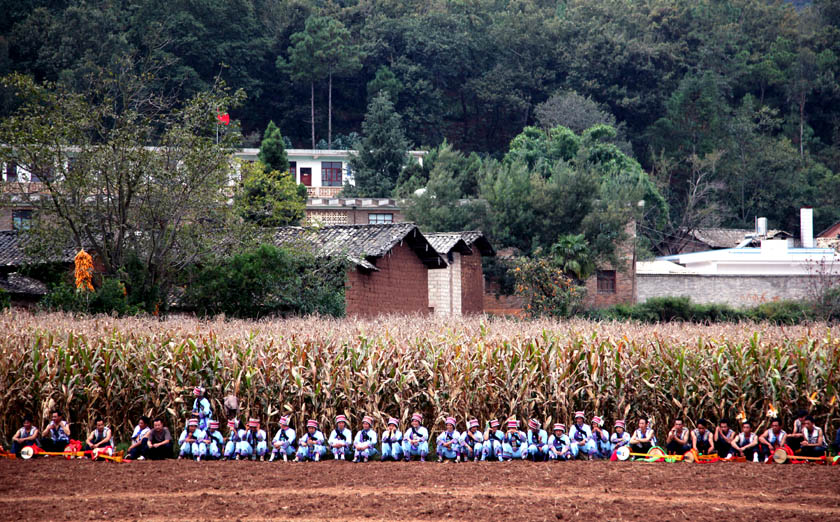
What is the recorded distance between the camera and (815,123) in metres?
80.9

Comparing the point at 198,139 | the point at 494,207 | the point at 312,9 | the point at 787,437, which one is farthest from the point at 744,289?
the point at 312,9

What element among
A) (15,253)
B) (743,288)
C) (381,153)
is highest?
(381,153)

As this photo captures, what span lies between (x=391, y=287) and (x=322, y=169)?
34819mm

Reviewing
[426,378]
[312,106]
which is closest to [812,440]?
[426,378]

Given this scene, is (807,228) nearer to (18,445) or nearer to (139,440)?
(139,440)

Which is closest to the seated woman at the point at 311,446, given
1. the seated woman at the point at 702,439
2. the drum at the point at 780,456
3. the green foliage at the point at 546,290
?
the seated woman at the point at 702,439

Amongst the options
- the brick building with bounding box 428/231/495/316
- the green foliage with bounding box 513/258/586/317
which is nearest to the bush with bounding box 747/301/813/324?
the green foliage with bounding box 513/258/586/317

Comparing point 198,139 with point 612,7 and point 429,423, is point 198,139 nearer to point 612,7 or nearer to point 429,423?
point 429,423

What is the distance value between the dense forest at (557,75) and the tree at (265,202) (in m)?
30.5

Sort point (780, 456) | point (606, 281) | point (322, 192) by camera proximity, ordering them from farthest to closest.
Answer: point (322, 192), point (606, 281), point (780, 456)

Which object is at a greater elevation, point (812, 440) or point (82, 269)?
point (82, 269)

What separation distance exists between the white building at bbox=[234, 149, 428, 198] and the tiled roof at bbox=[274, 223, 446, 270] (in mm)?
29402

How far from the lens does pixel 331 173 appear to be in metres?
66.5

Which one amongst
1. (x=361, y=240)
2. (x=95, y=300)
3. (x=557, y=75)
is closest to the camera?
(x=95, y=300)
